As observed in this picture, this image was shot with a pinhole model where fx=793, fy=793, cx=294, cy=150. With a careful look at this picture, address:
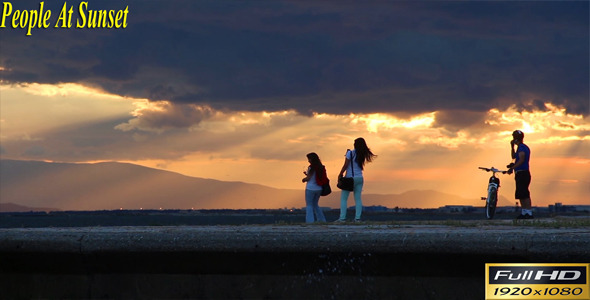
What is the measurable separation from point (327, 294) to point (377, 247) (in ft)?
1.74

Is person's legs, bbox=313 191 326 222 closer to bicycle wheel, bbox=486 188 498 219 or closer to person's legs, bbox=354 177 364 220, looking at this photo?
person's legs, bbox=354 177 364 220

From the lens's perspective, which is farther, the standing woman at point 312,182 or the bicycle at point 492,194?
the bicycle at point 492,194

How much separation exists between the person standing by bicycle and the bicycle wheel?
2.27m

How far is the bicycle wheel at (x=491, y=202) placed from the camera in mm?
19047

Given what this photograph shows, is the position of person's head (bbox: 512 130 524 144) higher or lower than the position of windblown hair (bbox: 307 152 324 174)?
higher

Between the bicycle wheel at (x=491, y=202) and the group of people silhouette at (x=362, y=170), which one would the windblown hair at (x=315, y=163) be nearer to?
the group of people silhouette at (x=362, y=170)

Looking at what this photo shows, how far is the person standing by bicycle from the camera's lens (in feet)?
54.3

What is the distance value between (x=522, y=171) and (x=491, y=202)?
2.45m

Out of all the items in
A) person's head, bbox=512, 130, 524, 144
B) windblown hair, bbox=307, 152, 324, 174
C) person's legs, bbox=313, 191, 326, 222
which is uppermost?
person's head, bbox=512, 130, 524, 144

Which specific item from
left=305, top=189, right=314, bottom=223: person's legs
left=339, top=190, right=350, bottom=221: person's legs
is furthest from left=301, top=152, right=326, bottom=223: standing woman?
left=339, top=190, right=350, bottom=221: person's legs

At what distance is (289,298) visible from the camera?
6164 mm

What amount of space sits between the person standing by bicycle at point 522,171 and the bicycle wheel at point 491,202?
227 centimetres

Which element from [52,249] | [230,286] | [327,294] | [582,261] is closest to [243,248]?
[230,286]

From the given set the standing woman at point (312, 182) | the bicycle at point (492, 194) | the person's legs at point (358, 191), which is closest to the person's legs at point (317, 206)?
the standing woman at point (312, 182)
